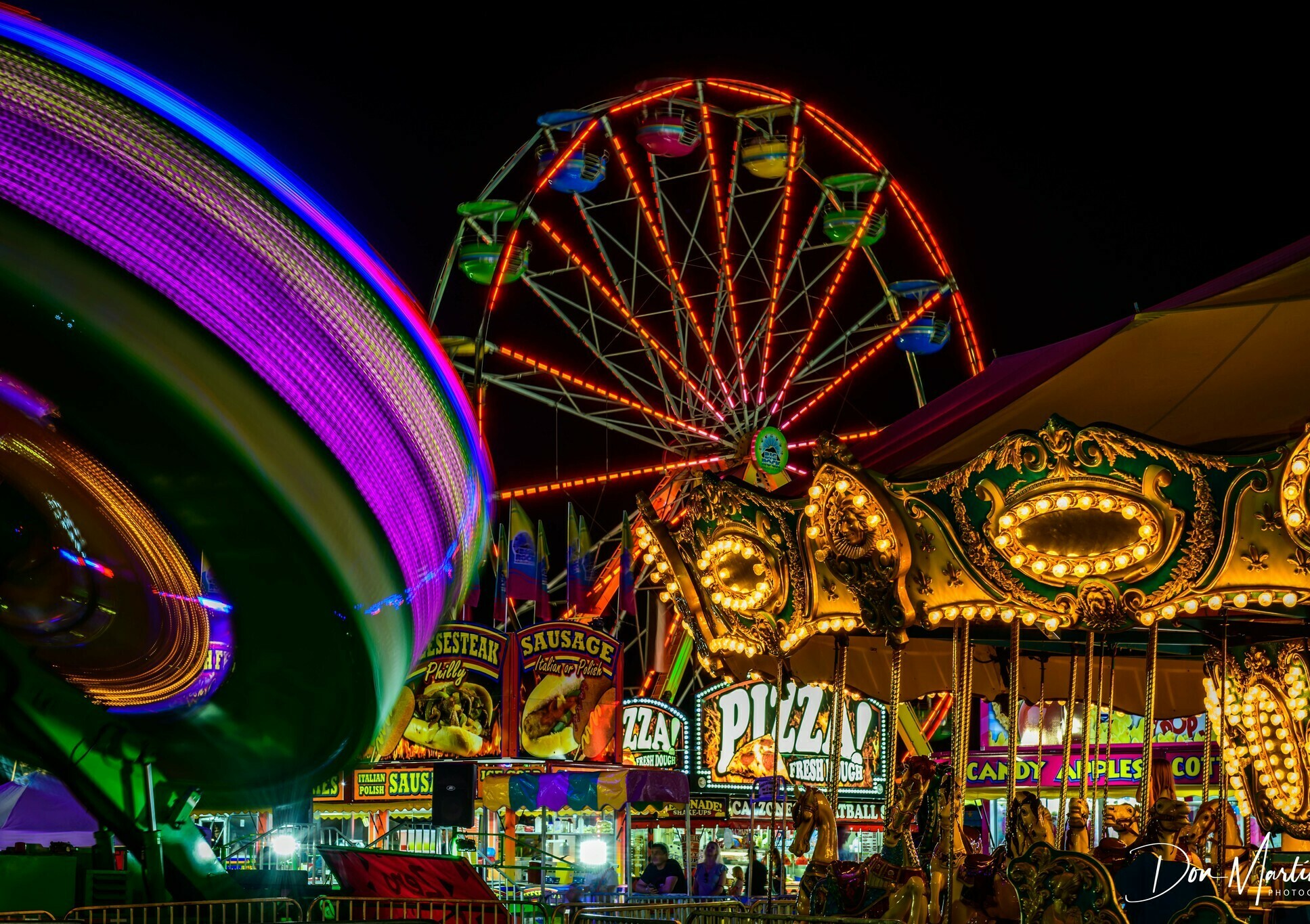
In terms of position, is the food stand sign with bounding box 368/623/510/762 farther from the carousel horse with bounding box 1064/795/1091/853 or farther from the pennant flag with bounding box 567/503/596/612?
the carousel horse with bounding box 1064/795/1091/853

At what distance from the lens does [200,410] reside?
6641mm

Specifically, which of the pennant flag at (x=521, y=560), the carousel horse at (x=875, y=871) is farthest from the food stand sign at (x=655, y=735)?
the carousel horse at (x=875, y=871)

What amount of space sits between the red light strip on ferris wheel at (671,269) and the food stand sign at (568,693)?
4378mm

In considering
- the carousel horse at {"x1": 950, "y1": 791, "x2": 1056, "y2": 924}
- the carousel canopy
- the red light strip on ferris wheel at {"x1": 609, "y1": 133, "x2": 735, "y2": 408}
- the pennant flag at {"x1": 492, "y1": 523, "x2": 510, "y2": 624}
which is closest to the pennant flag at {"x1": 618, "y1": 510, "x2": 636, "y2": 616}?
the pennant flag at {"x1": 492, "y1": 523, "x2": 510, "y2": 624}

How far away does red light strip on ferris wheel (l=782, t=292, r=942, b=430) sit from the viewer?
24.2 m

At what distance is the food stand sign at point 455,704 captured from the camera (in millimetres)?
→ 20422

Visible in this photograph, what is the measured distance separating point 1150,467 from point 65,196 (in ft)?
18.1

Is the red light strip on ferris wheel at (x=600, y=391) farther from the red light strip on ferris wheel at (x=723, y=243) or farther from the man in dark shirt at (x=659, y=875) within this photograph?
the man in dark shirt at (x=659, y=875)

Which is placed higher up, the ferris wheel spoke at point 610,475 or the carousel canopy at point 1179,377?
the ferris wheel spoke at point 610,475

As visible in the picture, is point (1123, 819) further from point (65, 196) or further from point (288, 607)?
point (65, 196)

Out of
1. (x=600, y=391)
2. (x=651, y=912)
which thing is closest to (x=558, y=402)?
(x=600, y=391)

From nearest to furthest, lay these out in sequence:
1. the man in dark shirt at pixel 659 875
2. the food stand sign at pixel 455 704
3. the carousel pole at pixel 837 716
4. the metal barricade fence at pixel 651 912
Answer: the metal barricade fence at pixel 651 912
the carousel pole at pixel 837 716
the man in dark shirt at pixel 659 875
the food stand sign at pixel 455 704

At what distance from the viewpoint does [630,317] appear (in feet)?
76.3

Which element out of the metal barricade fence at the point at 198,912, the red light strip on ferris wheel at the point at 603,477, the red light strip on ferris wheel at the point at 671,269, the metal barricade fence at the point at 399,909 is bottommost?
the metal barricade fence at the point at 399,909
